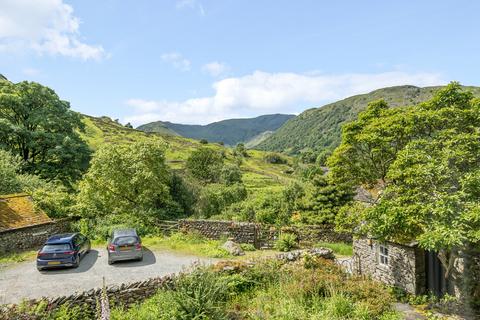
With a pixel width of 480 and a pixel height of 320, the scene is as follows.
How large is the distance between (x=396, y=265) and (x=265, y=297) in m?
8.57

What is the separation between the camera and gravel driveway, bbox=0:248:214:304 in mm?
14008

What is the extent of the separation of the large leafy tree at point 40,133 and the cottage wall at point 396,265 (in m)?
27.3

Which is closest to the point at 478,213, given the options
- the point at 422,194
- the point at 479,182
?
the point at 479,182

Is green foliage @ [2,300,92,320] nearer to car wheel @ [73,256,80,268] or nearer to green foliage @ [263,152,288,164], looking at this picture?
car wheel @ [73,256,80,268]

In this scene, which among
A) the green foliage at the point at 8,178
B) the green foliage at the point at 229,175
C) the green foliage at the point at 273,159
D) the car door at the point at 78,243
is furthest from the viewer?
the green foliage at the point at 273,159

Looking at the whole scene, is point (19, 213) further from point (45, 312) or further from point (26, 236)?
point (45, 312)

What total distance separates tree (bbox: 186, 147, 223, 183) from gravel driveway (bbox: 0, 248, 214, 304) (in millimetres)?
39743

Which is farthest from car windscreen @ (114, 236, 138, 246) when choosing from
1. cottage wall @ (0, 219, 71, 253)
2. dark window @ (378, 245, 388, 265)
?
dark window @ (378, 245, 388, 265)

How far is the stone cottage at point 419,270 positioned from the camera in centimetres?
1405

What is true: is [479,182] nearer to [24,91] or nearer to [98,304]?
[98,304]

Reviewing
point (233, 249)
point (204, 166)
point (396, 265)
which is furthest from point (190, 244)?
point (204, 166)

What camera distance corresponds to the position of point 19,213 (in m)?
21.8

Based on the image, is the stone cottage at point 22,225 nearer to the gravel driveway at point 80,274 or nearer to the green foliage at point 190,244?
the gravel driveway at point 80,274

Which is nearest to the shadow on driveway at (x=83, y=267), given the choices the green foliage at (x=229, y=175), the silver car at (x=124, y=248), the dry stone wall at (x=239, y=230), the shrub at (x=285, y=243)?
the silver car at (x=124, y=248)
